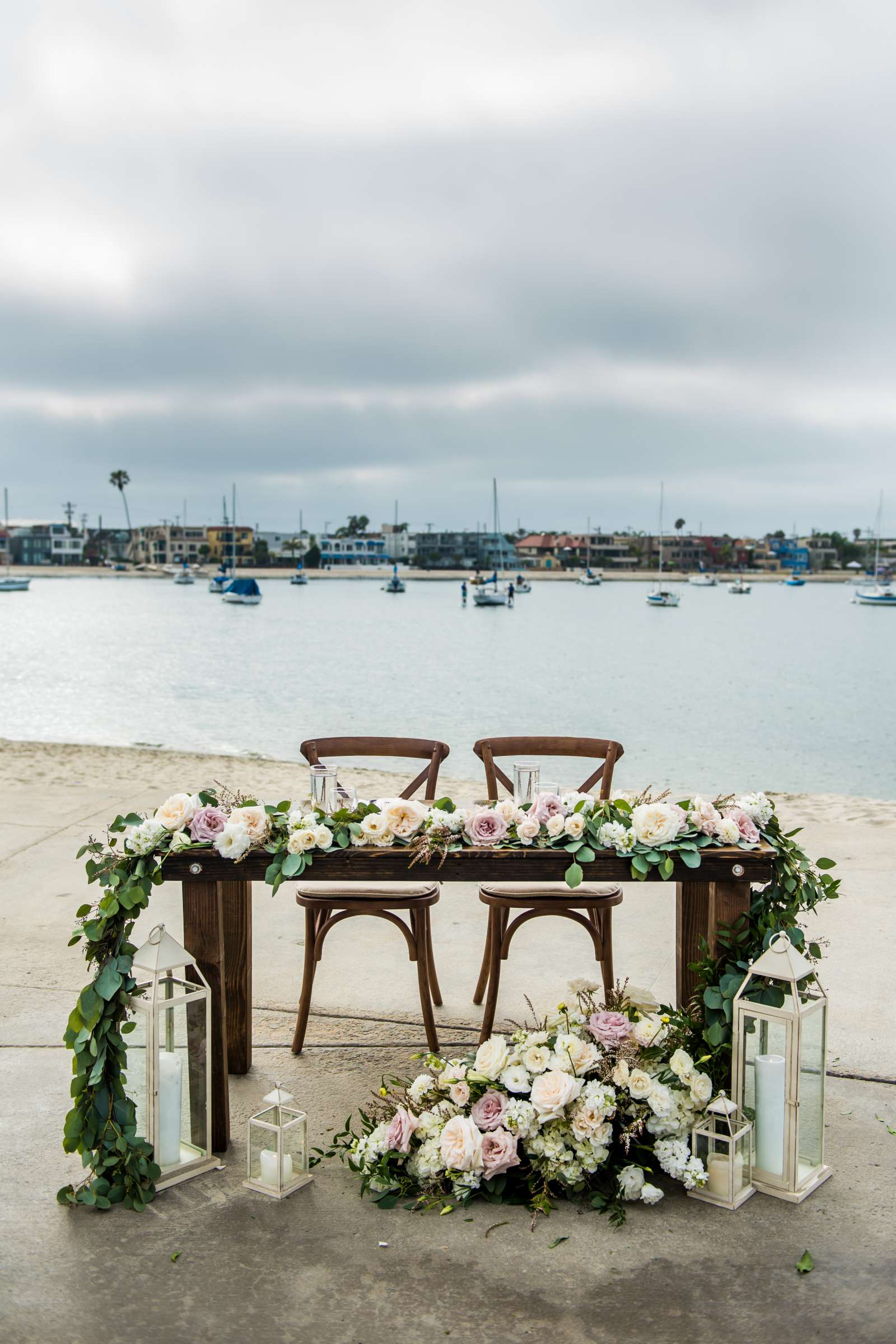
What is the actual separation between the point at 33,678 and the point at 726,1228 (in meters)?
30.8

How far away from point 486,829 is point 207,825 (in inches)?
25.5

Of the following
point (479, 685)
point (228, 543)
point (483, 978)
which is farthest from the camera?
point (228, 543)

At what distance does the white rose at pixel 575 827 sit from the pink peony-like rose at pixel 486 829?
148mm

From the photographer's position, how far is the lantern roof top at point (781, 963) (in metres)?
2.49

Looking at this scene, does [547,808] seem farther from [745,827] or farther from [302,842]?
[302,842]

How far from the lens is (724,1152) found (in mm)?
2531

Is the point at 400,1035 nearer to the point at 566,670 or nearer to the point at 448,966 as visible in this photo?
the point at 448,966

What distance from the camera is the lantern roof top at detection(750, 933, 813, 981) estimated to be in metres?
2.49

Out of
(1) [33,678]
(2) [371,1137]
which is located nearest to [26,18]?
(2) [371,1137]

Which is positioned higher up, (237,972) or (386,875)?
(386,875)

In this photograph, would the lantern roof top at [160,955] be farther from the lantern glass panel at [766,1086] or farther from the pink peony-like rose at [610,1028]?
the lantern glass panel at [766,1086]

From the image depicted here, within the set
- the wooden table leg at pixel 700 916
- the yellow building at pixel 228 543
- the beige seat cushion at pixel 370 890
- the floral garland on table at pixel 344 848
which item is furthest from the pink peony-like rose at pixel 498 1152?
the yellow building at pixel 228 543

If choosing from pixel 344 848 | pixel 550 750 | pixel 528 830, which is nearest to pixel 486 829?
pixel 528 830

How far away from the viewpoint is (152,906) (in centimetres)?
500
